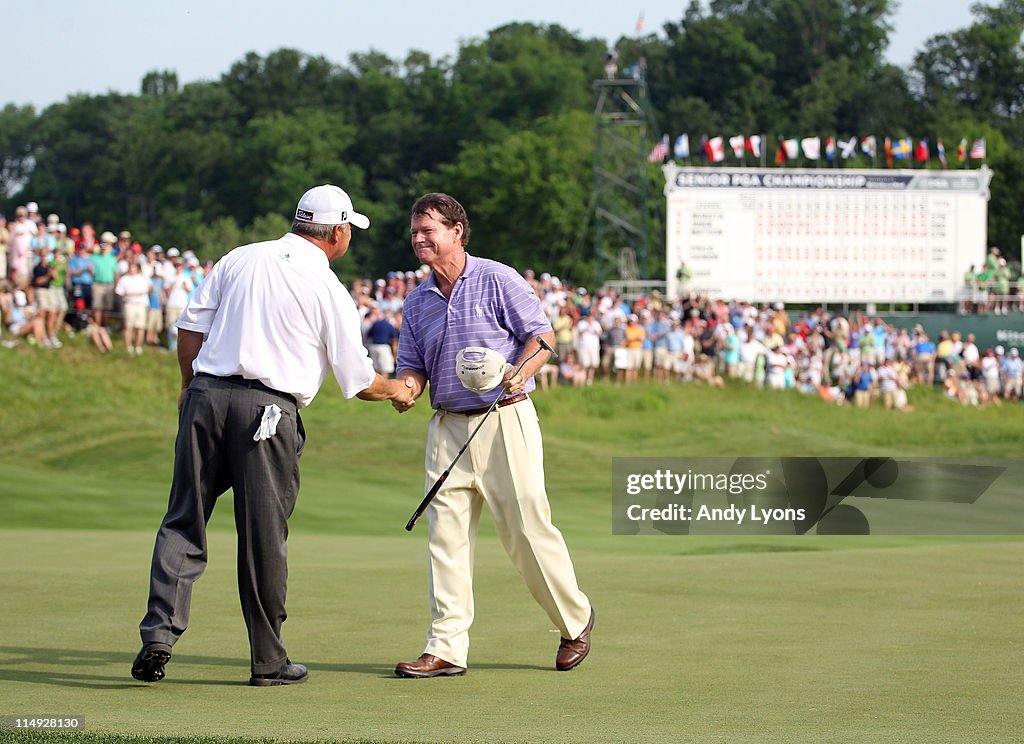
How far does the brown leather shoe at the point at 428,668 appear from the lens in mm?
6609

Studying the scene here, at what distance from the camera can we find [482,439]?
7.14 meters

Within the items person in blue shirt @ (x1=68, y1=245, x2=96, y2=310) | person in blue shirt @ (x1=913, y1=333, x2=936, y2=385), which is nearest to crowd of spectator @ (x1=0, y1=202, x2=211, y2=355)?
person in blue shirt @ (x1=68, y1=245, x2=96, y2=310)

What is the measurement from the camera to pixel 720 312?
33062 millimetres

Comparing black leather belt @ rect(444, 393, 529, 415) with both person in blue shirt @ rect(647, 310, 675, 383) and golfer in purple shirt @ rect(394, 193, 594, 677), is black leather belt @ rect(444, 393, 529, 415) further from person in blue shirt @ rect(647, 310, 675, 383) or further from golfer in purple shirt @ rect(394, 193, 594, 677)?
person in blue shirt @ rect(647, 310, 675, 383)

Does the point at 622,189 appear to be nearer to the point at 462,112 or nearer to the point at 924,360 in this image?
the point at 924,360

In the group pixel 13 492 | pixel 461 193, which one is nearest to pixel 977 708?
pixel 13 492

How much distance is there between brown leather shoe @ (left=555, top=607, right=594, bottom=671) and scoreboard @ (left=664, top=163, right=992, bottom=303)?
3395 centimetres

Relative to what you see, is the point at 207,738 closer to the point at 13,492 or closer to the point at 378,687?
the point at 378,687

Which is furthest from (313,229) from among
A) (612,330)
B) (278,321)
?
(612,330)

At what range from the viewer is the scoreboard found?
41.3 meters

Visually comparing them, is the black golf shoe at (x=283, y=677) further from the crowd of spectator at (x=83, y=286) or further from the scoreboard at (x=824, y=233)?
the scoreboard at (x=824, y=233)

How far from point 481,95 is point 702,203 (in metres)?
63.1

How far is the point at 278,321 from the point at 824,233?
122 ft

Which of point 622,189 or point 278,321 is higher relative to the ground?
point 622,189
